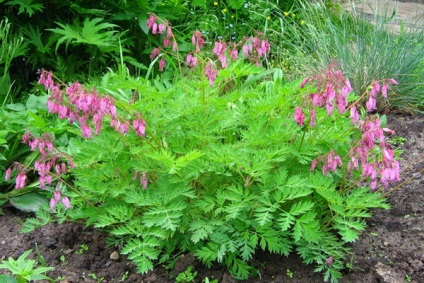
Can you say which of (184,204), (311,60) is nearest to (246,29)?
(311,60)

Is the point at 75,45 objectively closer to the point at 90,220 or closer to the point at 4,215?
the point at 4,215

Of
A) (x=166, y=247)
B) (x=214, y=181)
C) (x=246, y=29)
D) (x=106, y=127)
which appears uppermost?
(x=106, y=127)

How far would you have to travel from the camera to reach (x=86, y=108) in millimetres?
2396

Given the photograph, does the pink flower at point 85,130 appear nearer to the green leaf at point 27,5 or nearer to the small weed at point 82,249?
the small weed at point 82,249

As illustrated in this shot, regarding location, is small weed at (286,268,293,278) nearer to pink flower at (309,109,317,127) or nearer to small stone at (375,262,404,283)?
small stone at (375,262,404,283)

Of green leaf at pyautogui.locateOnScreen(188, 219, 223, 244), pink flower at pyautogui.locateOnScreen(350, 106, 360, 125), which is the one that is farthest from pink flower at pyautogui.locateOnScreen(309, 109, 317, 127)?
green leaf at pyautogui.locateOnScreen(188, 219, 223, 244)

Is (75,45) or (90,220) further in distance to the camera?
(75,45)

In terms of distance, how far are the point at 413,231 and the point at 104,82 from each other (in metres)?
1.81

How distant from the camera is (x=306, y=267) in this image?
291cm

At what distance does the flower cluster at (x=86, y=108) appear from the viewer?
2.40 metres

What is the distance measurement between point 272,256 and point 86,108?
3.83ft

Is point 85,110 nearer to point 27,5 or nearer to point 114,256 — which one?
point 114,256

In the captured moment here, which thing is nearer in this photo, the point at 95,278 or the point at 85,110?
the point at 85,110

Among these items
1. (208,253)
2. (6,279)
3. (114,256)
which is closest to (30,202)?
(114,256)
